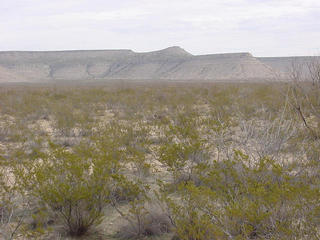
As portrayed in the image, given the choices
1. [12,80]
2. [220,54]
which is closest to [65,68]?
[12,80]

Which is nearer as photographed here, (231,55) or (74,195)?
(74,195)

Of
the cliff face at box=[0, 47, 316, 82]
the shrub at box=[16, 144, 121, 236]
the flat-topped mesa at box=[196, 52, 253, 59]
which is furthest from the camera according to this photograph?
the flat-topped mesa at box=[196, 52, 253, 59]

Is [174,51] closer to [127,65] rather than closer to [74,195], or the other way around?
[127,65]

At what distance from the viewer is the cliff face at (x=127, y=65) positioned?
93188 mm

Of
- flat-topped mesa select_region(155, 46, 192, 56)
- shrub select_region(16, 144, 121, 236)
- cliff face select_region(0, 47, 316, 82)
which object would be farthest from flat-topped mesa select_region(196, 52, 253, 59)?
shrub select_region(16, 144, 121, 236)

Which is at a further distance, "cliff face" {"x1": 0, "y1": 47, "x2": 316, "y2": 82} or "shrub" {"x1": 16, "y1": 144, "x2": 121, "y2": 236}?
"cliff face" {"x1": 0, "y1": 47, "x2": 316, "y2": 82}

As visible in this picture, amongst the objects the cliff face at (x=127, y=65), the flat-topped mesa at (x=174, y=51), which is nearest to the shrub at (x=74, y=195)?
the cliff face at (x=127, y=65)

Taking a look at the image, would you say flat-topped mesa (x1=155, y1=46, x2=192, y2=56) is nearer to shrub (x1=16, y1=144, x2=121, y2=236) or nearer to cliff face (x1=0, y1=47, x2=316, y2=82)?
cliff face (x1=0, y1=47, x2=316, y2=82)

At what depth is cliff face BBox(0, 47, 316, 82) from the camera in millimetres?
93188

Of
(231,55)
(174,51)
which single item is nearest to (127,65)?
(174,51)

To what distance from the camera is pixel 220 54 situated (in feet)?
331

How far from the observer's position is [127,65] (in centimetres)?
11281

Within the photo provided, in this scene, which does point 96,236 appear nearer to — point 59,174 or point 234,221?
point 59,174

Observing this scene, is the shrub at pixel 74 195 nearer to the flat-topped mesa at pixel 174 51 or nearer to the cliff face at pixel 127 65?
the cliff face at pixel 127 65
